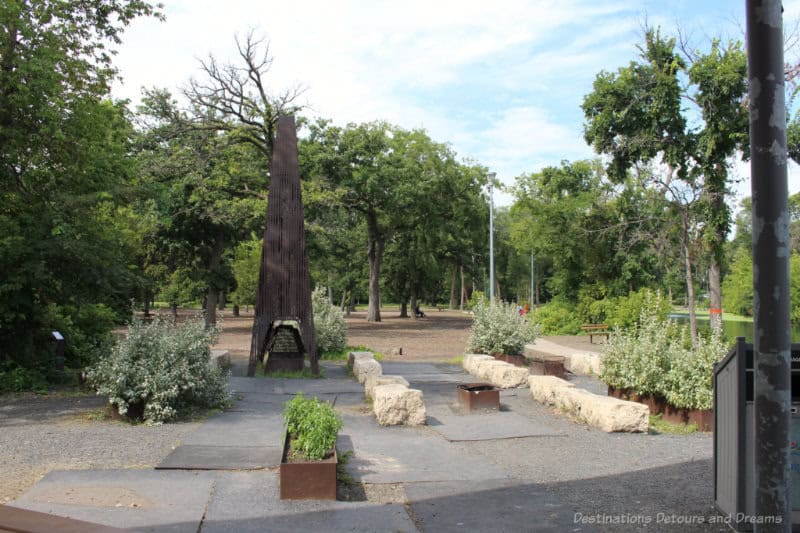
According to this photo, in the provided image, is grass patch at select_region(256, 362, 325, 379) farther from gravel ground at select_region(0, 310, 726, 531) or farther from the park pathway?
the park pathway

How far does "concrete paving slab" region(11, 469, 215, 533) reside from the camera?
447 cm

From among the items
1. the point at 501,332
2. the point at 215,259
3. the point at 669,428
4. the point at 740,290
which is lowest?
the point at 669,428

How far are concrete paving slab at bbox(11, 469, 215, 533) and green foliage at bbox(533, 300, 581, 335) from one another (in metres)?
29.4

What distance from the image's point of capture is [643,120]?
24719 millimetres

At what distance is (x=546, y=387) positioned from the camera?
10.6 m

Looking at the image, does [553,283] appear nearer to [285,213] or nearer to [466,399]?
[285,213]

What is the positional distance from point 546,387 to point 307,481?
627 cm

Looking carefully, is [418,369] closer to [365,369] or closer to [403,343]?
[365,369]

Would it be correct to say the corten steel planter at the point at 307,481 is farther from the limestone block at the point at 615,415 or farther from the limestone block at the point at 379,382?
the limestone block at the point at 379,382

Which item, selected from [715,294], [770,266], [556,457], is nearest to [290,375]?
[556,457]

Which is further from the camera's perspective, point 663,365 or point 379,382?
point 379,382

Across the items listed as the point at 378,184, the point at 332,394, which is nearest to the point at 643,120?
the point at 378,184

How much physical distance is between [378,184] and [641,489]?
95.9 feet

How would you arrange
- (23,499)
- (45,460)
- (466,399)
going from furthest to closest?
1. (466,399)
2. (45,460)
3. (23,499)
